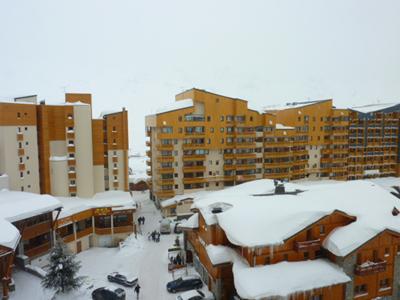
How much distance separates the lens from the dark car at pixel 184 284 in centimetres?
3071

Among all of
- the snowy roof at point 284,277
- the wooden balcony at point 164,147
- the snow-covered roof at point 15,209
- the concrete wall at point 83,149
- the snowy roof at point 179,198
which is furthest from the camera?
the wooden balcony at point 164,147

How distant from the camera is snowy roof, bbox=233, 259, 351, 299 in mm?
23766

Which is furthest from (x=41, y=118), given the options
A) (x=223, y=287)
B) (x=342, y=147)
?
(x=342, y=147)

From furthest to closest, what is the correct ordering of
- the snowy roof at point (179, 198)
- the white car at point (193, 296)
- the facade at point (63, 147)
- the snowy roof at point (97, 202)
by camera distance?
the snowy roof at point (179, 198) → the facade at point (63, 147) → the snowy roof at point (97, 202) → the white car at point (193, 296)

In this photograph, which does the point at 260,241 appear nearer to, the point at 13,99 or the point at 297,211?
the point at 297,211

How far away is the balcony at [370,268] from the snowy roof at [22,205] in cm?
3044

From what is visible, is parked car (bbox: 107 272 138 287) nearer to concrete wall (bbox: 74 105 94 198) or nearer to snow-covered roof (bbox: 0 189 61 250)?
snow-covered roof (bbox: 0 189 61 250)

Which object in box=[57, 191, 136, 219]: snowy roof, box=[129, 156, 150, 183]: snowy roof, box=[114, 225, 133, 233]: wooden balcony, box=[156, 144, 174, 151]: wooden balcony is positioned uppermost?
box=[156, 144, 174, 151]: wooden balcony

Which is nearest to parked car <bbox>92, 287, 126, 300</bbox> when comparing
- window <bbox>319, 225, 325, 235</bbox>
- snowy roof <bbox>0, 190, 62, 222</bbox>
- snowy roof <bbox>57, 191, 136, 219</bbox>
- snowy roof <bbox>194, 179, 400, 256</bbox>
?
snowy roof <bbox>194, 179, 400, 256</bbox>

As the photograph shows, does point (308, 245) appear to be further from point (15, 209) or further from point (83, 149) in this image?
point (83, 149)

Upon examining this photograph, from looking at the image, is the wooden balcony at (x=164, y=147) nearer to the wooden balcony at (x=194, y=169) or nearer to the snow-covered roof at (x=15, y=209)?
the wooden balcony at (x=194, y=169)

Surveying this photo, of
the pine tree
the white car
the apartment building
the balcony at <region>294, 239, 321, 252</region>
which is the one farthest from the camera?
the apartment building

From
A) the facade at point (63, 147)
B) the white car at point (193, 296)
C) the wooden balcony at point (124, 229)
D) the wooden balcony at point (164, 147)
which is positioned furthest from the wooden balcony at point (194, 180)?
the white car at point (193, 296)

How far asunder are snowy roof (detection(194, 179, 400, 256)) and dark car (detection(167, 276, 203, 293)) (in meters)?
6.33
